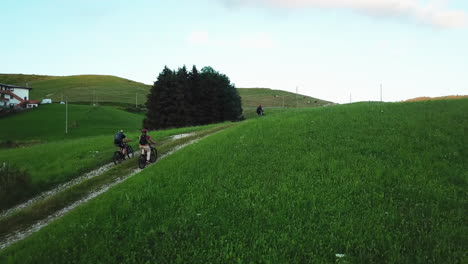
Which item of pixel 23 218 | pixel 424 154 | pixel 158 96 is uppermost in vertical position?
pixel 158 96

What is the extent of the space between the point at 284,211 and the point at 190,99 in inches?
2031

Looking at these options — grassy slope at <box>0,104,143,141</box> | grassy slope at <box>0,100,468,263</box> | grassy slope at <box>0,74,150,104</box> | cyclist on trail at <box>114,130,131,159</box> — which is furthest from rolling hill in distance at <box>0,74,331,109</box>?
grassy slope at <box>0,100,468,263</box>

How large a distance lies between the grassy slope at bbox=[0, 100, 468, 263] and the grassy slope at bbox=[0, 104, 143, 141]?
51242 mm

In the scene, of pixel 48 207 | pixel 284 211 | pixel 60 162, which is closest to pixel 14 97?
pixel 60 162

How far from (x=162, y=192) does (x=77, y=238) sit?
10.5 ft

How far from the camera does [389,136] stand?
15.9 m

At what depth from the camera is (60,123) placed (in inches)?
2739

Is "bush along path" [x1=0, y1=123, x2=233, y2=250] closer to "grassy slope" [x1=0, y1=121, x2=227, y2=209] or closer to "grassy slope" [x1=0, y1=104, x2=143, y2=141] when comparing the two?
"grassy slope" [x1=0, y1=121, x2=227, y2=209]

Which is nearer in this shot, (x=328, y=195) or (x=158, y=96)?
(x=328, y=195)

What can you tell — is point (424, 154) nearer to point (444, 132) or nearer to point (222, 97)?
point (444, 132)

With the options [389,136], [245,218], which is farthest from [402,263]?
[389,136]

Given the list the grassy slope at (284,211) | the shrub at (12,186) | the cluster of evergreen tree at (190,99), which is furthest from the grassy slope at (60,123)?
the grassy slope at (284,211)

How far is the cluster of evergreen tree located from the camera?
178 ft

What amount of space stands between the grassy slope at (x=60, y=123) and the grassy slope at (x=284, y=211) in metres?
51.2
